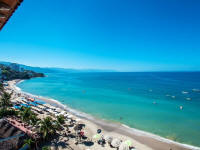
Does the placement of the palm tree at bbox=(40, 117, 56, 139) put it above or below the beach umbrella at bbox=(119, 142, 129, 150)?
above

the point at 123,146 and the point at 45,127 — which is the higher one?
the point at 45,127

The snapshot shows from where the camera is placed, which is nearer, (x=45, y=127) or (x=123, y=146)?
(x=123, y=146)

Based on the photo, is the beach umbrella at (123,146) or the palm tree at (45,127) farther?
the palm tree at (45,127)

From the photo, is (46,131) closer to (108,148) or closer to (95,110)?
(108,148)

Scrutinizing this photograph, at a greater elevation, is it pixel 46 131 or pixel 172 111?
pixel 46 131

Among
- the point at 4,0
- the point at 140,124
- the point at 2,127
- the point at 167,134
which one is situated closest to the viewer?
the point at 4,0

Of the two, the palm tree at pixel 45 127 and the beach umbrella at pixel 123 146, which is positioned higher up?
the palm tree at pixel 45 127

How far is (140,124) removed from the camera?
73.8ft

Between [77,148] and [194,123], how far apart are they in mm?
23905

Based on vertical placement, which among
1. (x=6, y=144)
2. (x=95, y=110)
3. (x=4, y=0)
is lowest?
(x=95, y=110)

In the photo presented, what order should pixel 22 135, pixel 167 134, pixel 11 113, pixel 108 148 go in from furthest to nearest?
pixel 167 134, pixel 11 113, pixel 108 148, pixel 22 135

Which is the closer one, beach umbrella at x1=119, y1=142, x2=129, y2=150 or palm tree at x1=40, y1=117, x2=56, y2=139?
beach umbrella at x1=119, y1=142, x2=129, y2=150

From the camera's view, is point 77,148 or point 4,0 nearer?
point 4,0

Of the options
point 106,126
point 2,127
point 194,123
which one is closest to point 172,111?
point 194,123
